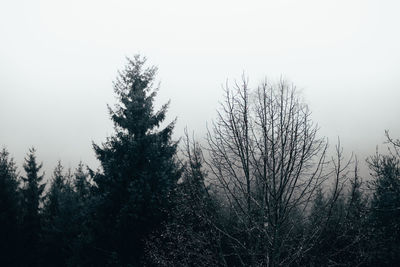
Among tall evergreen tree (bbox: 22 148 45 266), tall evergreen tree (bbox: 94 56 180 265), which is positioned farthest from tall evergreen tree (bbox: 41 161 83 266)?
tall evergreen tree (bbox: 94 56 180 265)

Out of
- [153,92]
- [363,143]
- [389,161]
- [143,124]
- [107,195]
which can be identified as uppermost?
[363,143]

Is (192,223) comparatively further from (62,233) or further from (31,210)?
(31,210)

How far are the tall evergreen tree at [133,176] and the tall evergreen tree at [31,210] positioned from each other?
18805 millimetres

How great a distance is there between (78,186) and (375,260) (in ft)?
99.7

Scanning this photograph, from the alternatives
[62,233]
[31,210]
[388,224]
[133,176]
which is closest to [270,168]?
[133,176]

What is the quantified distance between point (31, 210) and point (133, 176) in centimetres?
2346

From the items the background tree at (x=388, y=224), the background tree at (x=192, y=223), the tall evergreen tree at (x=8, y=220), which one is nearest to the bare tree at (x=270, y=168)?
the background tree at (x=192, y=223)

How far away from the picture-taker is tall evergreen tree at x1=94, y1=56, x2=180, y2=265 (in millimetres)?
11000

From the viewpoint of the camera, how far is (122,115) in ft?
42.6

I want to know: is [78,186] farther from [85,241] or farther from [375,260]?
[375,260]

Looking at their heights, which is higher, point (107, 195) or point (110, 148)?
point (110, 148)

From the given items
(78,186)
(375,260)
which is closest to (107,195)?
(375,260)

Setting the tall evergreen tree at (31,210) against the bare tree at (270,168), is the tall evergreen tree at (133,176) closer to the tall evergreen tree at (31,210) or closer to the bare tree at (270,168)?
the bare tree at (270,168)

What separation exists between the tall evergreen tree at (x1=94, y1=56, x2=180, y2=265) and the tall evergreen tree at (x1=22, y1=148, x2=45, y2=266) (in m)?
18.8
